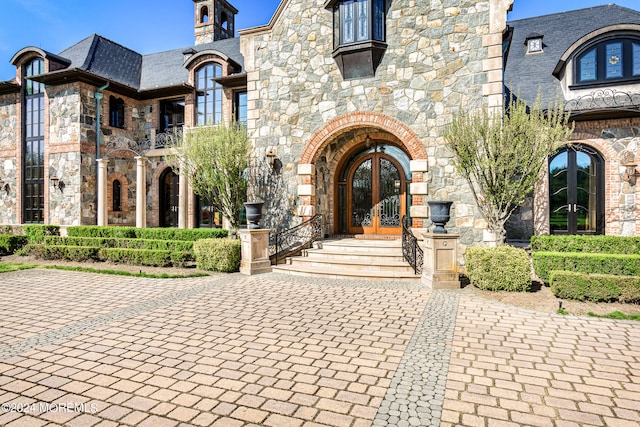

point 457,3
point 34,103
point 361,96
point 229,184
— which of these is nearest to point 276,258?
point 229,184

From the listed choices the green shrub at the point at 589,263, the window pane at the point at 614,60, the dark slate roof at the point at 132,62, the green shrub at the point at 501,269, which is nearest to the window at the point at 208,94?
the dark slate roof at the point at 132,62

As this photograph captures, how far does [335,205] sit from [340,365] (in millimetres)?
8721

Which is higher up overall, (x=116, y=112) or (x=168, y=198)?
(x=116, y=112)

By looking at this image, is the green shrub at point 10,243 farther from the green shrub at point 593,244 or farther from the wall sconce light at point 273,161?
the green shrub at point 593,244

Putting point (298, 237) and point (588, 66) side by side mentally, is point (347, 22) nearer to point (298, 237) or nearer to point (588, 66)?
point (298, 237)

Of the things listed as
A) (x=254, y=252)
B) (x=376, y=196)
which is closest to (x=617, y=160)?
(x=376, y=196)

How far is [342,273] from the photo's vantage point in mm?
8945

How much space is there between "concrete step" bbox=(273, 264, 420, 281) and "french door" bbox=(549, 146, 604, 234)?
6.92m

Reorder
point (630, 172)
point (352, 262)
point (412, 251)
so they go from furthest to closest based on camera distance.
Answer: point (630, 172)
point (352, 262)
point (412, 251)

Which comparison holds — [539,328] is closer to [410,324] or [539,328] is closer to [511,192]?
[410,324]

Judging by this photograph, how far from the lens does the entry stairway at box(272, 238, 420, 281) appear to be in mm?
8836

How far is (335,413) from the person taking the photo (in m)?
3.00

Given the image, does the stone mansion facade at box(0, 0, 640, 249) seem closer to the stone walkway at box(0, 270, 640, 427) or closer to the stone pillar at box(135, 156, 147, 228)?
the stone pillar at box(135, 156, 147, 228)

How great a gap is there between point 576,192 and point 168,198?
16741mm
